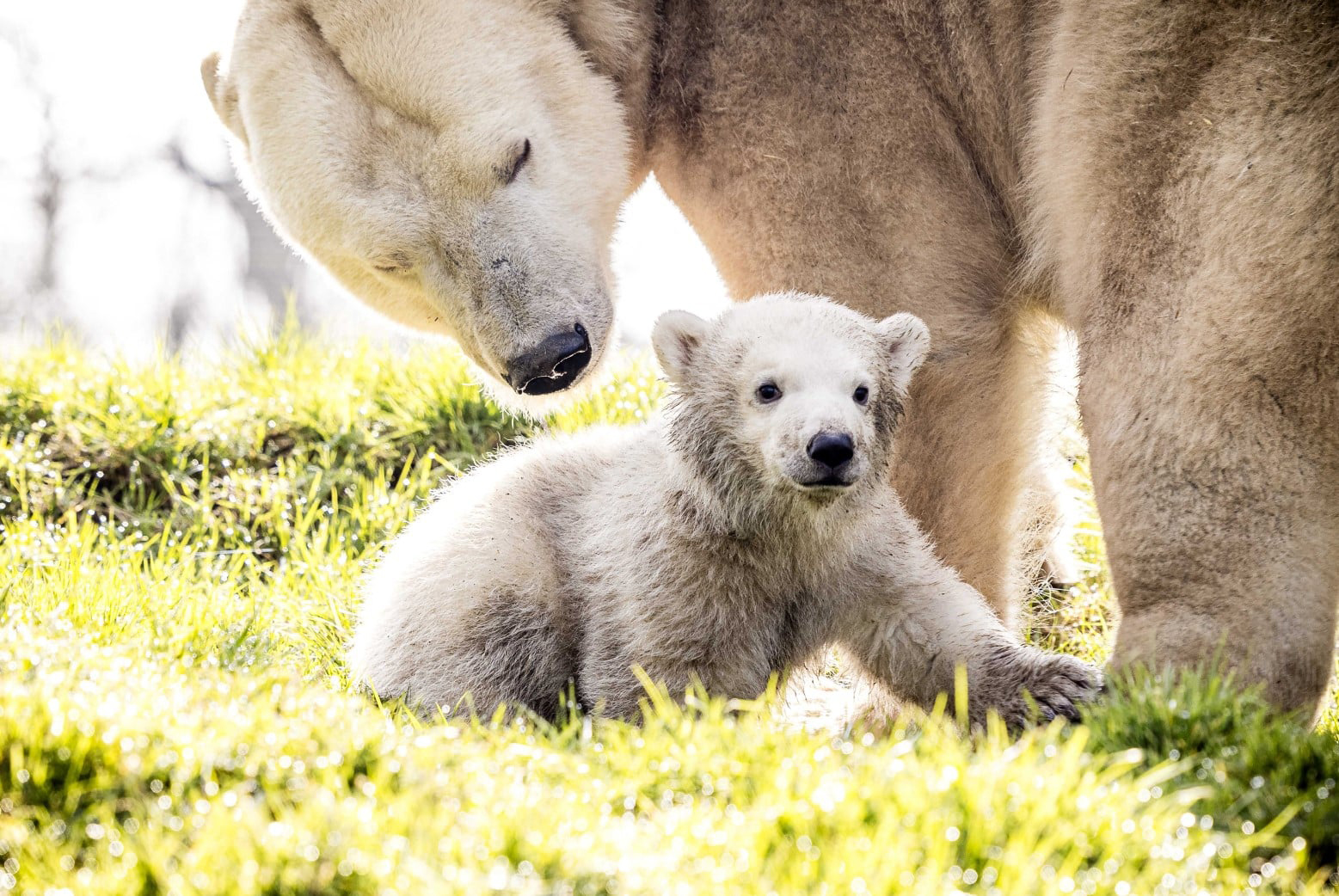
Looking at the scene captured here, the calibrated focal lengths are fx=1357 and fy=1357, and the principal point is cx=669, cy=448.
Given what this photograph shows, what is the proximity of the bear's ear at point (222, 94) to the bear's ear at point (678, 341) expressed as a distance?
1718 mm

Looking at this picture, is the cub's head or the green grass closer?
the green grass

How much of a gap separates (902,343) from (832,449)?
0.61m

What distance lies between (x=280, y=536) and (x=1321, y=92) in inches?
159

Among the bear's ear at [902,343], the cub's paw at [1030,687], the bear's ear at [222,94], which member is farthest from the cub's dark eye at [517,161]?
the cub's paw at [1030,687]

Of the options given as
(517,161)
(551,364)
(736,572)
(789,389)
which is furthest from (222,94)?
(736,572)

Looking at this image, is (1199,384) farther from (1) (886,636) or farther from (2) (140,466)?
(2) (140,466)

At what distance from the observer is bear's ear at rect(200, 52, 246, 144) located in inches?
174

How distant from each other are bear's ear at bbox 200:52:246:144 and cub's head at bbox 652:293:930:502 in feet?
5.82

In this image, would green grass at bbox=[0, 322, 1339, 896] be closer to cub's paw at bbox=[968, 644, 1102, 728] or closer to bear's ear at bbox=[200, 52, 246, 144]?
cub's paw at bbox=[968, 644, 1102, 728]

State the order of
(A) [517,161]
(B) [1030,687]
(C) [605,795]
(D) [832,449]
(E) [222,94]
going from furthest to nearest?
(E) [222,94], (A) [517,161], (B) [1030,687], (D) [832,449], (C) [605,795]

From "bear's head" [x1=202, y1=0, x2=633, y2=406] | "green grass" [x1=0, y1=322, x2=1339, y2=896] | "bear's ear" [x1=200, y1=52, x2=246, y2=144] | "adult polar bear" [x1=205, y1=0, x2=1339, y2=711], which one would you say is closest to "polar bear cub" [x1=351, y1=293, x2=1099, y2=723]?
"green grass" [x1=0, y1=322, x2=1339, y2=896]

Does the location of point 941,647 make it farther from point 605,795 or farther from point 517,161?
point 517,161

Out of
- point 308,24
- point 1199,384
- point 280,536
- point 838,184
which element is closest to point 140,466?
point 280,536

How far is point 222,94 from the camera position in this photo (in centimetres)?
444
